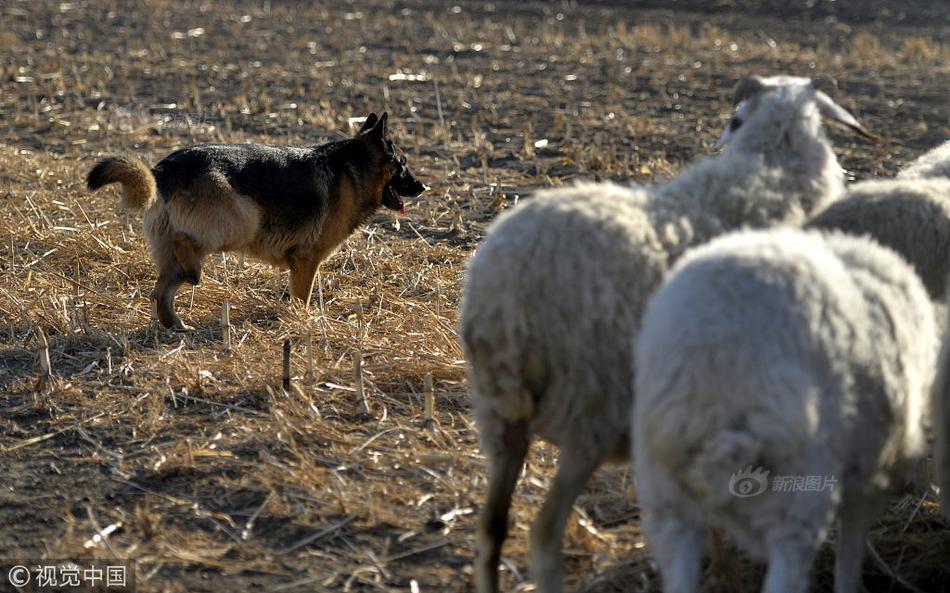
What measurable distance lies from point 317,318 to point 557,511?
324cm

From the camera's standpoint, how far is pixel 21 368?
643cm

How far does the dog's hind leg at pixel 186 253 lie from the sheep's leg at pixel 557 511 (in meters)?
3.85

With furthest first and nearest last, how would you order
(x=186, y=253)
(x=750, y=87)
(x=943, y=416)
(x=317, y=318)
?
(x=186, y=253) → (x=317, y=318) → (x=750, y=87) → (x=943, y=416)

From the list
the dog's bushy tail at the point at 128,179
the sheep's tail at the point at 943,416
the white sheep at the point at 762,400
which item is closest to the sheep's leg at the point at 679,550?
the white sheep at the point at 762,400

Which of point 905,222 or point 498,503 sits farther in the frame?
point 905,222

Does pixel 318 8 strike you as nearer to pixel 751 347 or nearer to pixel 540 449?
pixel 540 449

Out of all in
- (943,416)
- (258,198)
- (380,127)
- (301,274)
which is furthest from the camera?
(380,127)

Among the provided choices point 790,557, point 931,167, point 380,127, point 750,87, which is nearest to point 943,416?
point 790,557

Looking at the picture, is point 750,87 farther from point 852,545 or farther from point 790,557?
point 790,557

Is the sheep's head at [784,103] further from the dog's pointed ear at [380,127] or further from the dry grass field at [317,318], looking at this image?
the dog's pointed ear at [380,127]

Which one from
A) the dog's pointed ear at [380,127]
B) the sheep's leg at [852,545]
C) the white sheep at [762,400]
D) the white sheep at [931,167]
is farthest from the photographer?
the dog's pointed ear at [380,127]

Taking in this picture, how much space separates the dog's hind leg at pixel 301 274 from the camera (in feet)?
25.7

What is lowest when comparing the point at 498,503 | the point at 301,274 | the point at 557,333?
the point at 301,274

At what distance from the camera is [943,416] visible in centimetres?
407
